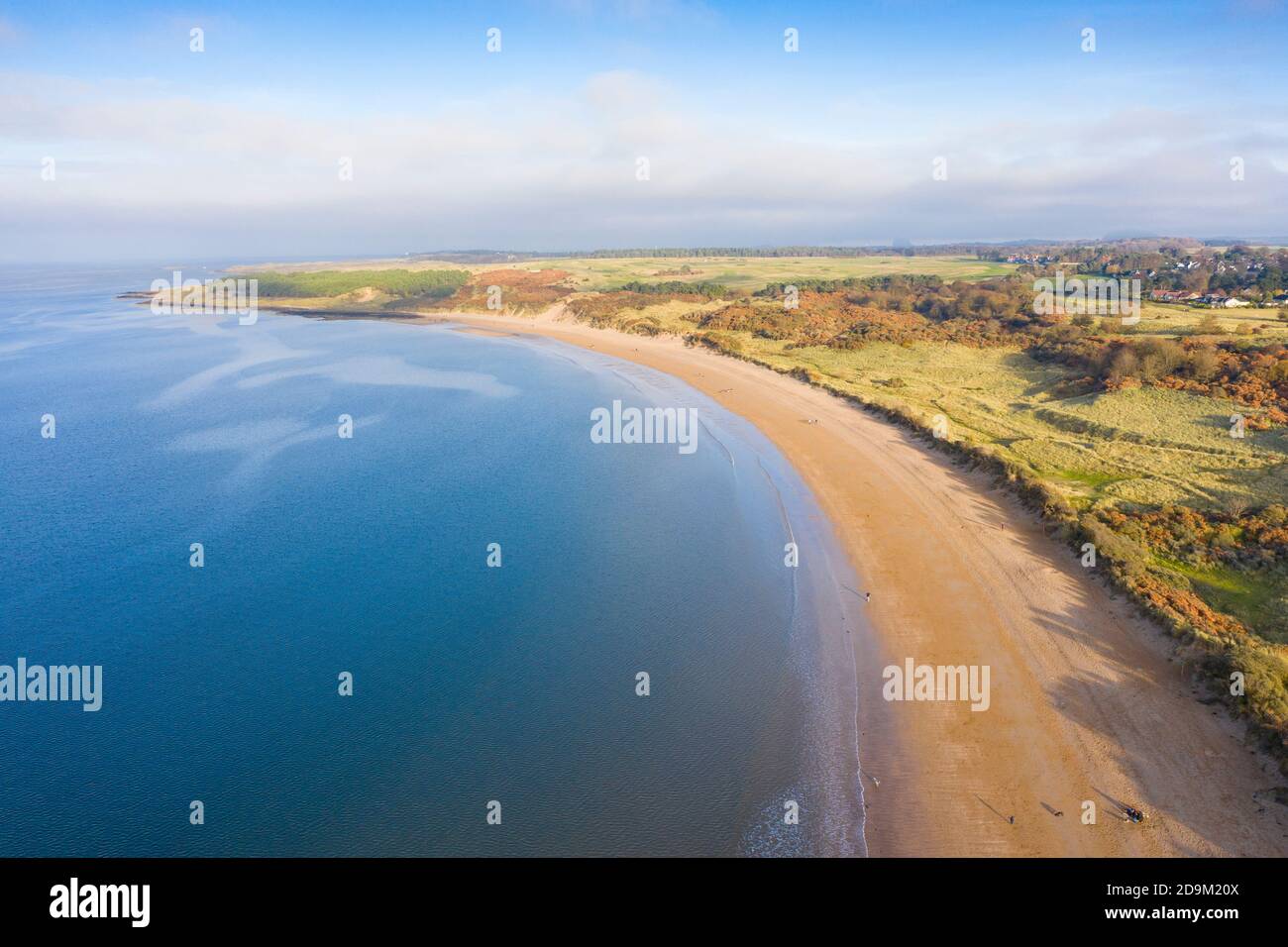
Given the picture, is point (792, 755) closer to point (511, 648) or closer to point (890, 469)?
point (511, 648)

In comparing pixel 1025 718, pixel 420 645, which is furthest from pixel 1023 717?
pixel 420 645

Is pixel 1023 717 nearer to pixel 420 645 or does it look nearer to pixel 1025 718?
pixel 1025 718

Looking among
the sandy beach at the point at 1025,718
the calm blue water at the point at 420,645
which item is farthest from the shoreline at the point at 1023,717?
the calm blue water at the point at 420,645

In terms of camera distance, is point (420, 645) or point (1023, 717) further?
point (420, 645)

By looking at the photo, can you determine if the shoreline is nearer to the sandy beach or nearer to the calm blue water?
the sandy beach
